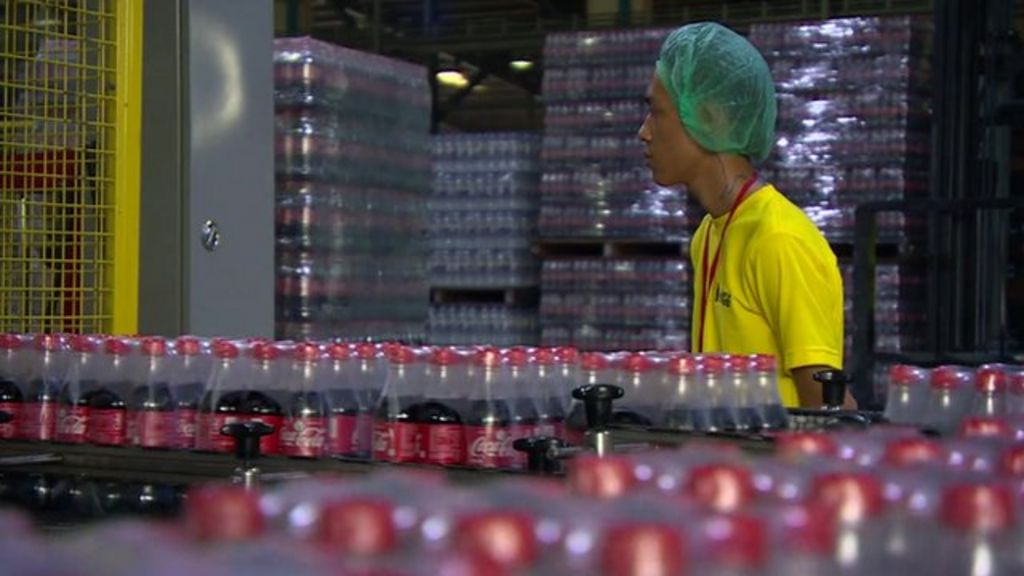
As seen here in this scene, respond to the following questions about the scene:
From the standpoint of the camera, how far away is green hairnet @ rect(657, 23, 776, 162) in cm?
408

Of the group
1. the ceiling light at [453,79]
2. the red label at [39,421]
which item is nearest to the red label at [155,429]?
the red label at [39,421]

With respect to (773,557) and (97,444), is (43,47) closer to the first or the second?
(97,444)

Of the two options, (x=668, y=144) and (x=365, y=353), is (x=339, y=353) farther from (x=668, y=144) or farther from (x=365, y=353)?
(x=668, y=144)

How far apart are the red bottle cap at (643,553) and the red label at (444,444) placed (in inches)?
59.9

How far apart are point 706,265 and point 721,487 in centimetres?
298

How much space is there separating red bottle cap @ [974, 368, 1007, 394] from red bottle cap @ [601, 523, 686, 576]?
1645 mm

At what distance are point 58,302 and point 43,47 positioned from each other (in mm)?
741

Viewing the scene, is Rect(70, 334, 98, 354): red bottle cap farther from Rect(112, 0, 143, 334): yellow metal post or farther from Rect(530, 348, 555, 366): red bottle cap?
Rect(112, 0, 143, 334): yellow metal post

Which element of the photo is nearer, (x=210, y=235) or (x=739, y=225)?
(x=739, y=225)

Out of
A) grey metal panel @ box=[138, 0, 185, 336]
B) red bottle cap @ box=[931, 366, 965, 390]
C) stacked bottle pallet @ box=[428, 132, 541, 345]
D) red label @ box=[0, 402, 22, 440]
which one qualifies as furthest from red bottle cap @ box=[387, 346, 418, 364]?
stacked bottle pallet @ box=[428, 132, 541, 345]

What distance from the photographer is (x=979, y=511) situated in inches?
40.1

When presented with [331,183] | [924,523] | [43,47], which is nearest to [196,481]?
[924,523]

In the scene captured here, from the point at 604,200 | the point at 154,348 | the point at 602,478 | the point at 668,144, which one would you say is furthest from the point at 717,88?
the point at 604,200

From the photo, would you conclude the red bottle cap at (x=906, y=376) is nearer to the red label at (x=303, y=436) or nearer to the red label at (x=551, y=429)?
the red label at (x=551, y=429)
